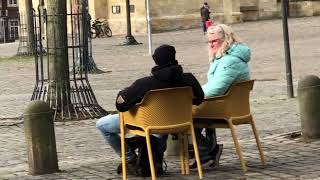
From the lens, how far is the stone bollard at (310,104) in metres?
8.79

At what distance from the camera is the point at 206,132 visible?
783 cm

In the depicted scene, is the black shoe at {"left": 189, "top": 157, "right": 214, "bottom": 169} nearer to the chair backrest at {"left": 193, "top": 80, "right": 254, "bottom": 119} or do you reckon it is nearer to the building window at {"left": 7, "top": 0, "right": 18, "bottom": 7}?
the chair backrest at {"left": 193, "top": 80, "right": 254, "bottom": 119}

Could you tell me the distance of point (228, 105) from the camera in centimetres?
723

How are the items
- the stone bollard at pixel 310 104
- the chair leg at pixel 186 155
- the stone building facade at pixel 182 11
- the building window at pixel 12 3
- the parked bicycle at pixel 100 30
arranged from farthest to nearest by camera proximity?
the building window at pixel 12 3 < the stone building facade at pixel 182 11 < the parked bicycle at pixel 100 30 < the stone bollard at pixel 310 104 < the chair leg at pixel 186 155

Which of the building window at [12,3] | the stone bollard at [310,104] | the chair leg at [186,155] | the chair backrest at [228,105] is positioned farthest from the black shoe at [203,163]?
the building window at [12,3]

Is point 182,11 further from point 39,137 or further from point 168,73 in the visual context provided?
point 168,73

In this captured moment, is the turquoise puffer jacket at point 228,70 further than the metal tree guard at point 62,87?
No

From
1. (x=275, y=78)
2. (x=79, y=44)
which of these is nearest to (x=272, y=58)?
(x=275, y=78)

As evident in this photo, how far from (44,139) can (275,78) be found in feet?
36.8

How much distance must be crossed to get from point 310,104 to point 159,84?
2680 millimetres

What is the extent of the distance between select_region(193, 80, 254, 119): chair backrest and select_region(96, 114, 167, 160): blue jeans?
45 cm

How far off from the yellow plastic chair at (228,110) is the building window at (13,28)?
6286 cm

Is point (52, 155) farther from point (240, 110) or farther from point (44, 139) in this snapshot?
point (240, 110)

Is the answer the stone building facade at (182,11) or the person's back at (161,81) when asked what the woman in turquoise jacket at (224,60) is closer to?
the person's back at (161,81)
